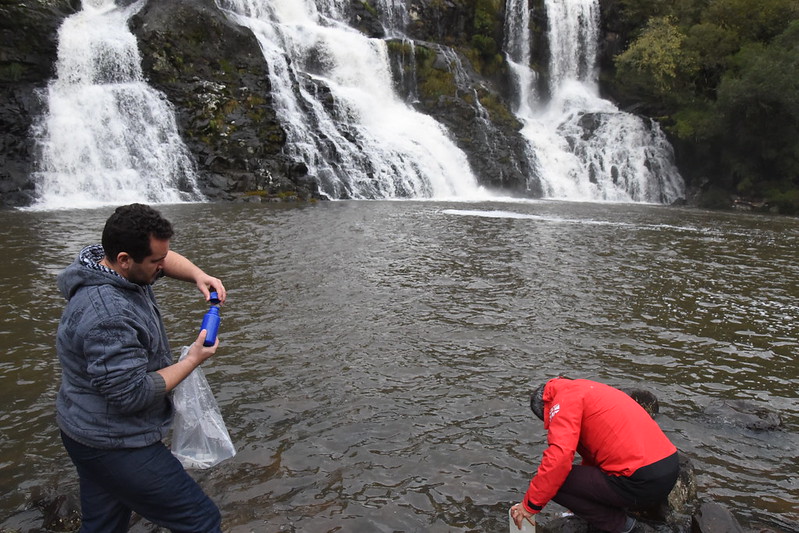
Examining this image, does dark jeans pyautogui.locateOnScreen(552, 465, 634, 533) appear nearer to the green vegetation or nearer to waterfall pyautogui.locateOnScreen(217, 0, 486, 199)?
waterfall pyautogui.locateOnScreen(217, 0, 486, 199)

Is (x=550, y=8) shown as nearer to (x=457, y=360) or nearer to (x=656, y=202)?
(x=656, y=202)

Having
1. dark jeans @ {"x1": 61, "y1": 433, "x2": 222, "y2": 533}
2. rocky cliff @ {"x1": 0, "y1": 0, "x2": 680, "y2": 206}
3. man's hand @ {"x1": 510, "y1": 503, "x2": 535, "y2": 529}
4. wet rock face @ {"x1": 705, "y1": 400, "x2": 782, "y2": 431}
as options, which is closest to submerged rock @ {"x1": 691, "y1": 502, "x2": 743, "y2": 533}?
man's hand @ {"x1": 510, "y1": 503, "x2": 535, "y2": 529}

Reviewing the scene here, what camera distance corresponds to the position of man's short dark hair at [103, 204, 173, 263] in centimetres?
244

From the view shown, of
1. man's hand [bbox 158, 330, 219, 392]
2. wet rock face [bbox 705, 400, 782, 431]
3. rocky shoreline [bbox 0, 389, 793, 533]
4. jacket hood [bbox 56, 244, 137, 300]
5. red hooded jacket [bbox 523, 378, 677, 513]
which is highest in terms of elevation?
jacket hood [bbox 56, 244, 137, 300]

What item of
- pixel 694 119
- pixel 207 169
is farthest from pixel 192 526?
pixel 694 119

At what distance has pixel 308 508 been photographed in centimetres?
383

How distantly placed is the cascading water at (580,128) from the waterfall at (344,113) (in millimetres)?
6957

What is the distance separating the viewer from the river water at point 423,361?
4.08 metres

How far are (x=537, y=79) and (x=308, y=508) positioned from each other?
44352mm

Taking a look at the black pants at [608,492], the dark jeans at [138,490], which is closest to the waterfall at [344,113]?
the black pants at [608,492]

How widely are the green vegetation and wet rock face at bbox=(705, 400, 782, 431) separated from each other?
29.3m

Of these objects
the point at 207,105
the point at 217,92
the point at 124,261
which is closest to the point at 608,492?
the point at 124,261

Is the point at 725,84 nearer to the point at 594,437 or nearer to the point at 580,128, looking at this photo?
the point at 580,128

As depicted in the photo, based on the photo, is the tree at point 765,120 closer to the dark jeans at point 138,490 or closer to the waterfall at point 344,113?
the waterfall at point 344,113
